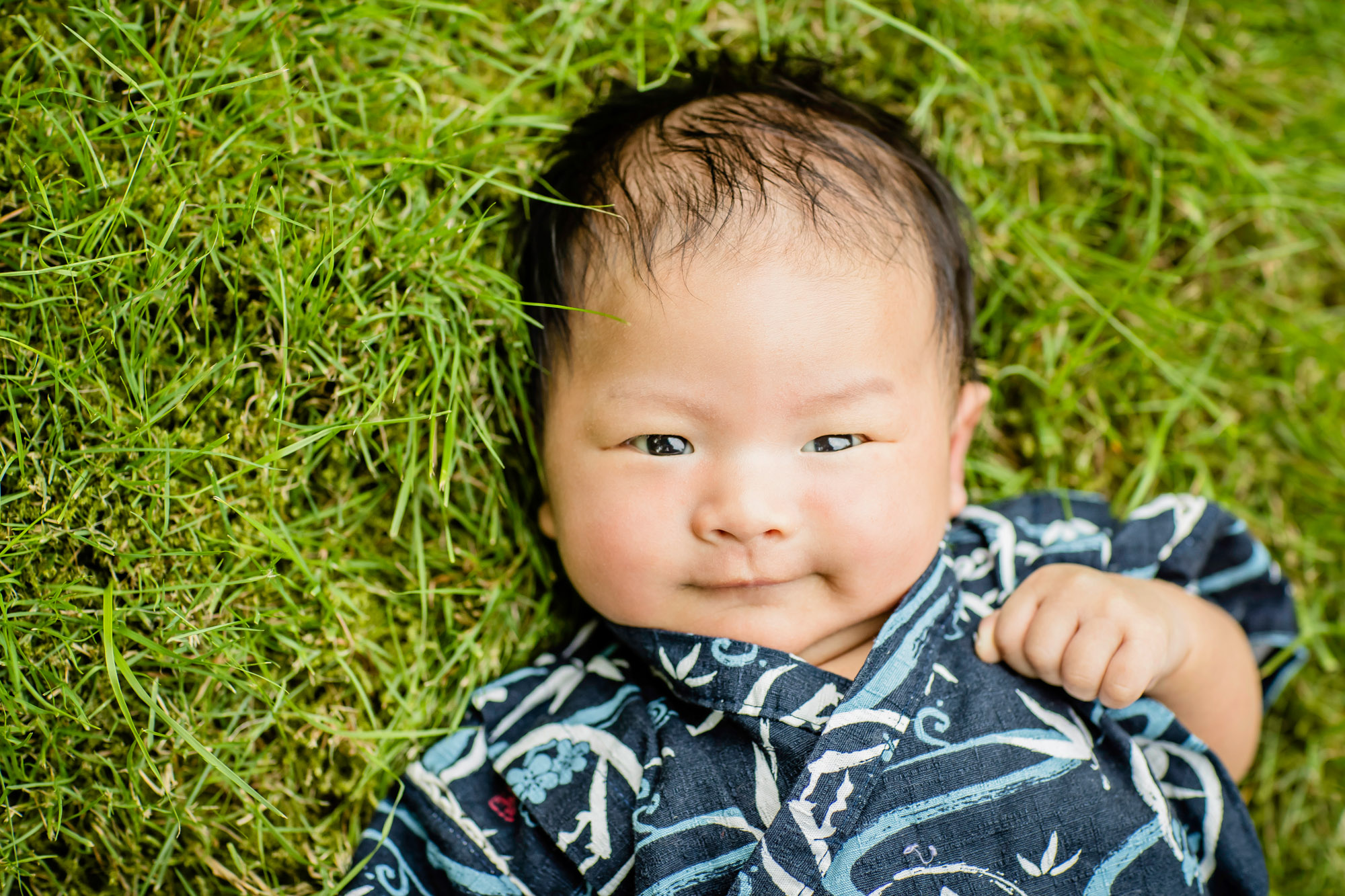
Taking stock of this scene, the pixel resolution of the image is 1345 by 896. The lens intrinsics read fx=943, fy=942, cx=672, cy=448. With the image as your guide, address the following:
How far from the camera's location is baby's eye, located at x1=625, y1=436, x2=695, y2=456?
5.82 feet

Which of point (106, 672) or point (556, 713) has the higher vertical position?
point (106, 672)

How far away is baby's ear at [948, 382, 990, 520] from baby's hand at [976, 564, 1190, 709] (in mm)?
258

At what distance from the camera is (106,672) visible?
5.91 ft

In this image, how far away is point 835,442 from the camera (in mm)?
1789

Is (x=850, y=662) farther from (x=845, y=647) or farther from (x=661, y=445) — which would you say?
(x=661, y=445)

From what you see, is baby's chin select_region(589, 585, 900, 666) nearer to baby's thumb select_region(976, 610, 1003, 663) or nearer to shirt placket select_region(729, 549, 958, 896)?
shirt placket select_region(729, 549, 958, 896)

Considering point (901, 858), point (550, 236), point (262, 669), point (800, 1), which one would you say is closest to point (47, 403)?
point (262, 669)

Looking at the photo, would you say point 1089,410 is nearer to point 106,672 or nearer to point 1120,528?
point 1120,528

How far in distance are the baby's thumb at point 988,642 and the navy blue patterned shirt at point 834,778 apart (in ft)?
0.08

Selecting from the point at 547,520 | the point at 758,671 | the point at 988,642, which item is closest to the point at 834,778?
the point at 758,671

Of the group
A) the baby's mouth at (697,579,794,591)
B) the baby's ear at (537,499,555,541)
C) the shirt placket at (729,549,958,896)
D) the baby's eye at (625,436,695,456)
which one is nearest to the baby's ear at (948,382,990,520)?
the shirt placket at (729,549,958,896)

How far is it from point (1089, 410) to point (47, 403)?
2411mm

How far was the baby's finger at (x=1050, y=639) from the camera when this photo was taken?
1.82 metres

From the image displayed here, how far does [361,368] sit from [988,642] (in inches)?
54.5
